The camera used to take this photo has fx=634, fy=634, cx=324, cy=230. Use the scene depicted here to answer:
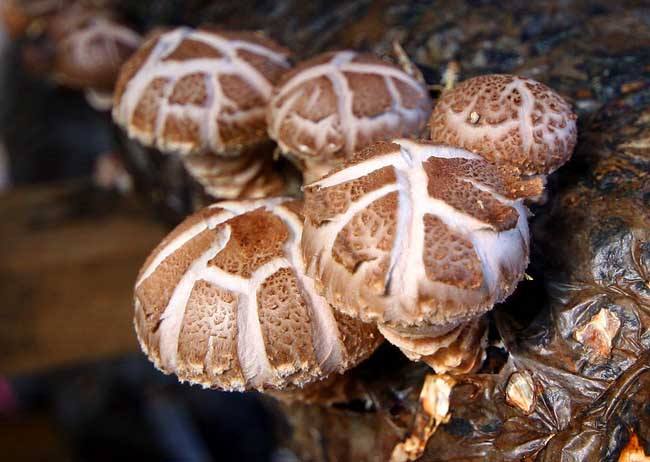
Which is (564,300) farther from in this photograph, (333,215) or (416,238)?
(333,215)

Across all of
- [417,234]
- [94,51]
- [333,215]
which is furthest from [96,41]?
[417,234]

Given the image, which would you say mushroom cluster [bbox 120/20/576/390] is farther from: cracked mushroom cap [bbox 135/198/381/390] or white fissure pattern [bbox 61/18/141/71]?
white fissure pattern [bbox 61/18/141/71]

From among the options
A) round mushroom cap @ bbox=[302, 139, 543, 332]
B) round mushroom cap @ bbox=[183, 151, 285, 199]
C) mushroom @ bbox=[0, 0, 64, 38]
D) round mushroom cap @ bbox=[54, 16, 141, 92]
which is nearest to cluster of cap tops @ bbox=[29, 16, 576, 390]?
round mushroom cap @ bbox=[302, 139, 543, 332]

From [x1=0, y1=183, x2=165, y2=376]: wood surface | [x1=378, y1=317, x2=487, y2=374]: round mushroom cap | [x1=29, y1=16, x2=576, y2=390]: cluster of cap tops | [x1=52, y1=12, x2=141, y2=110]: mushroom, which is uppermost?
[x1=29, y1=16, x2=576, y2=390]: cluster of cap tops

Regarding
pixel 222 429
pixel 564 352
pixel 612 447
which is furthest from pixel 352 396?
pixel 222 429

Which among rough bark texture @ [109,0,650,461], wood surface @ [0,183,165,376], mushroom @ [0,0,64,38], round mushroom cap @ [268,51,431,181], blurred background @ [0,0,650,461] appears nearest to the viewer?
rough bark texture @ [109,0,650,461]

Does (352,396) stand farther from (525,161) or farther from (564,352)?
(525,161)
